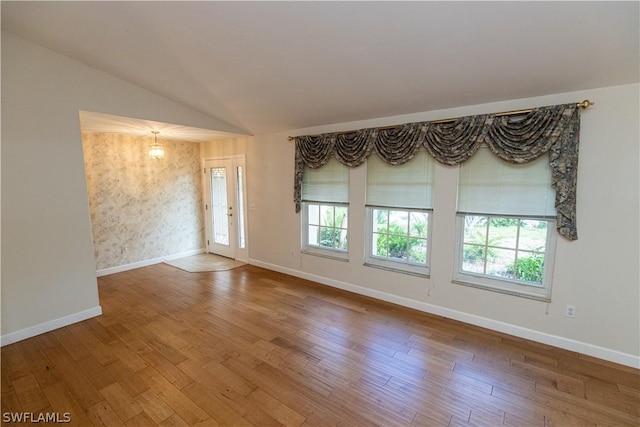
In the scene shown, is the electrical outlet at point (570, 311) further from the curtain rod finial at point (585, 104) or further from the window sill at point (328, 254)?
the window sill at point (328, 254)

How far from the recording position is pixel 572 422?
6.23 ft

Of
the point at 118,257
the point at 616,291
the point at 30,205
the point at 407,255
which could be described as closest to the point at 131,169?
the point at 118,257

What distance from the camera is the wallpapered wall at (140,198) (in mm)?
4707

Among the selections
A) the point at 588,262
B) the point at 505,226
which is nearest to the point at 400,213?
the point at 505,226

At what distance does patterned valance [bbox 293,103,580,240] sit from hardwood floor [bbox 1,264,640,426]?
52.8 inches

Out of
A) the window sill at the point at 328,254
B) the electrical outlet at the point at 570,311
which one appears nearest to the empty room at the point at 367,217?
the electrical outlet at the point at 570,311

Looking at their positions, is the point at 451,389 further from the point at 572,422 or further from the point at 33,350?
the point at 33,350

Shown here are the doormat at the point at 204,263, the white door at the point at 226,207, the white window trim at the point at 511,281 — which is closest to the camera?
the white window trim at the point at 511,281

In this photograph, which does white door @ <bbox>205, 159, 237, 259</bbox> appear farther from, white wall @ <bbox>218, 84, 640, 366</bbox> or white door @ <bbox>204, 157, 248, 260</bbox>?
white wall @ <bbox>218, 84, 640, 366</bbox>

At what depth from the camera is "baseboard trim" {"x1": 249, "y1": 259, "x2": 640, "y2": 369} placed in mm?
2535

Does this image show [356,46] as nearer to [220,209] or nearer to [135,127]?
[135,127]

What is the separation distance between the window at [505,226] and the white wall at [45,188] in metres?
4.23

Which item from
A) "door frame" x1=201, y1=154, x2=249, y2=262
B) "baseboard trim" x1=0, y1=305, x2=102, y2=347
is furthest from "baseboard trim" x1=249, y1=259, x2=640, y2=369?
"baseboard trim" x1=0, y1=305, x2=102, y2=347

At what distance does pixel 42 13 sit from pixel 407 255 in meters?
4.34
